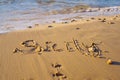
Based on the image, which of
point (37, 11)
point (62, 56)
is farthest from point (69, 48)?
point (37, 11)

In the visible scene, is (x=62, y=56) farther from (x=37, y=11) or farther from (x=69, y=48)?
(x=37, y=11)

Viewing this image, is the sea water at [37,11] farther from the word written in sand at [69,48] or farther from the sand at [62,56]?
the word written in sand at [69,48]

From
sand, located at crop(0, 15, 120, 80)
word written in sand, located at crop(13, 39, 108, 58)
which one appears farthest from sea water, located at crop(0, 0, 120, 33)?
word written in sand, located at crop(13, 39, 108, 58)

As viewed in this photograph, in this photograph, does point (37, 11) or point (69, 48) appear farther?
point (37, 11)

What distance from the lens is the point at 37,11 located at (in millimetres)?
9453

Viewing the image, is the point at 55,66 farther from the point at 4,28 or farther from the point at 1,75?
the point at 4,28

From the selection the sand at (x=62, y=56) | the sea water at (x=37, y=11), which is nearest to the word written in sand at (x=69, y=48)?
the sand at (x=62, y=56)

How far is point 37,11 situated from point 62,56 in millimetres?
5220

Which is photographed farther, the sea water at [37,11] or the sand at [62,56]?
the sea water at [37,11]

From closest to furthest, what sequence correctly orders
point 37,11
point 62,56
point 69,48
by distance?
point 62,56 → point 69,48 → point 37,11

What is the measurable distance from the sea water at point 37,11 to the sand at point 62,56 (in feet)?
3.96

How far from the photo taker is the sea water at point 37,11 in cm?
732

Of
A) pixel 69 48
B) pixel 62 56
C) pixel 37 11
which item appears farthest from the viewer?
pixel 37 11

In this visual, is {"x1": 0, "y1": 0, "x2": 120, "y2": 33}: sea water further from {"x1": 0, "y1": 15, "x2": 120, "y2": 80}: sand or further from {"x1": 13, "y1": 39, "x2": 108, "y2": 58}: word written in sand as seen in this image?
{"x1": 13, "y1": 39, "x2": 108, "y2": 58}: word written in sand
